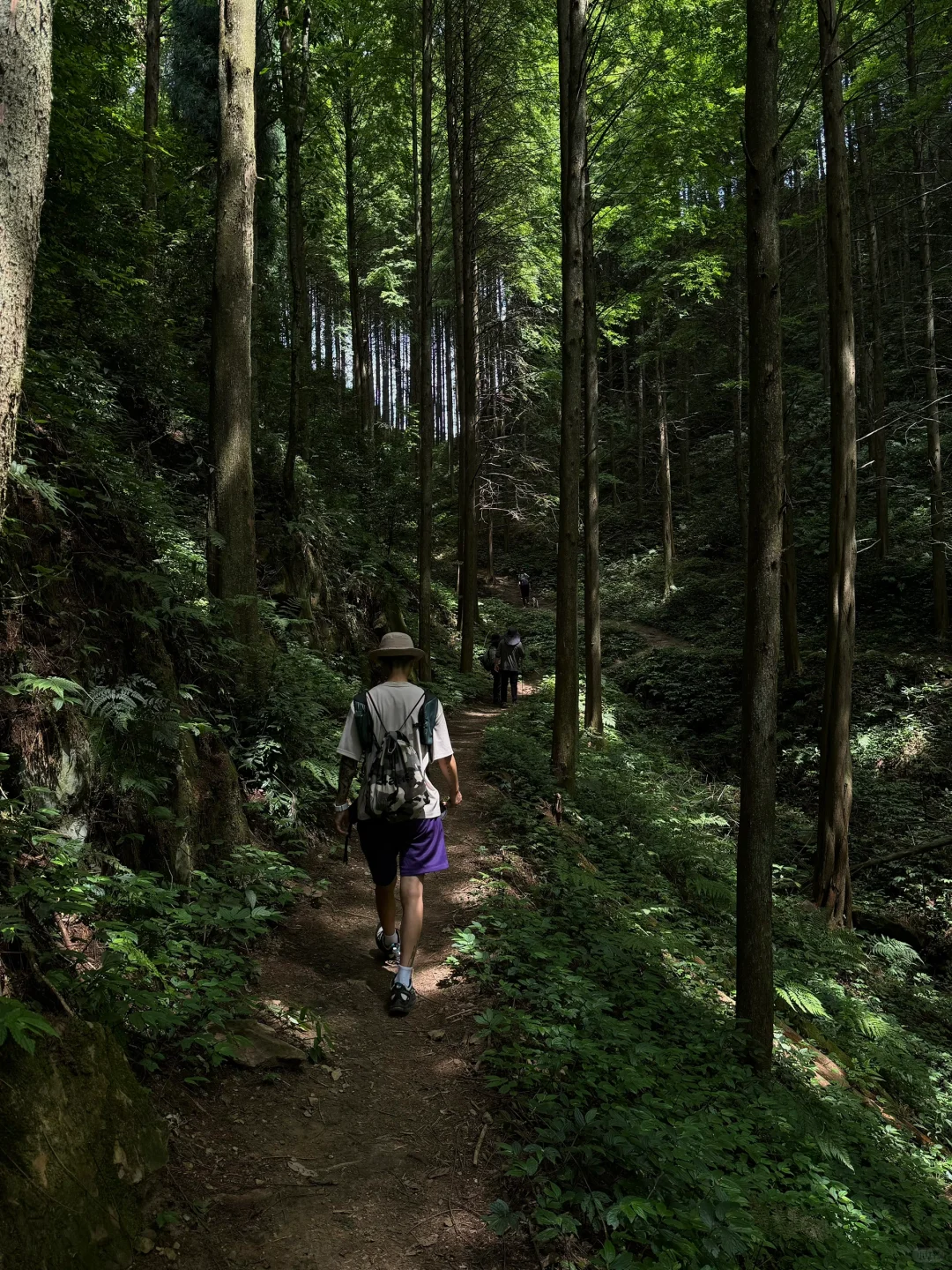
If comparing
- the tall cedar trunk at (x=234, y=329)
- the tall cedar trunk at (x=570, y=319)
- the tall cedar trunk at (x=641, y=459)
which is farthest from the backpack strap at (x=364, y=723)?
the tall cedar trunk at (x=641, y=459)

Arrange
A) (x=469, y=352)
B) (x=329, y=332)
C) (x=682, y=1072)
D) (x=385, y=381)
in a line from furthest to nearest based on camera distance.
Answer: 1. (x=385, y=381)
2. (x=329, y=332)
3. (x=469, y=352)
4. (x=682, y=1072)

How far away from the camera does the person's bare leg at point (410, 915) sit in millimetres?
4359

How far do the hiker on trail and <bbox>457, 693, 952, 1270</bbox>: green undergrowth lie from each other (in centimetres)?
70

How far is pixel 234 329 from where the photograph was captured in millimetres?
7156

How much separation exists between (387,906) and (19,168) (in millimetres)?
4084

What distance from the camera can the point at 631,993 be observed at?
4930mm

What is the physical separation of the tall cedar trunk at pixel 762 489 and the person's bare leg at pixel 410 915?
2.09 metres

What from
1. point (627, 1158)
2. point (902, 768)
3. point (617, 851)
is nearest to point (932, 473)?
point (902, 768)

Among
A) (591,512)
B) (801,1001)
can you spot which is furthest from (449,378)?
(801,1001)

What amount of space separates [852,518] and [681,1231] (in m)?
8.24

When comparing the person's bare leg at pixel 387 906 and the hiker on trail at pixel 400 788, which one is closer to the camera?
the hiker on trail at pixel 400 788

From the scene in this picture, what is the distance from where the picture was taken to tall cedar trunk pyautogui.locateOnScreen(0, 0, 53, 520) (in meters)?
2.35

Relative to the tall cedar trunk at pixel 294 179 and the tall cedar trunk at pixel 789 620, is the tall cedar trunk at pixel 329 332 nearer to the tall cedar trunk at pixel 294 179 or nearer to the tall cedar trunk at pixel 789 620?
the tall cedar trunk at pixel 294 179

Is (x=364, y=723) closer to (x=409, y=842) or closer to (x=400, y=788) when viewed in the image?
(x=400, y=788)
